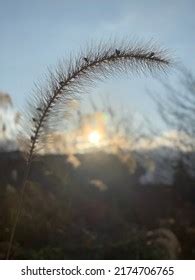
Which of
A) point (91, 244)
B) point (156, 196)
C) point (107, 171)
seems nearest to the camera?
point (91, 244)

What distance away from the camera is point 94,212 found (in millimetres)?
10016

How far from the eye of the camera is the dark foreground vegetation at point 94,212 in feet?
21.6

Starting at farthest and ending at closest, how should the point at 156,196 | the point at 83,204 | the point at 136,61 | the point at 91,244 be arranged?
1. the point at 156,196
2. the point at 83,204
3. the point at 91,244
4. the point at 136,61

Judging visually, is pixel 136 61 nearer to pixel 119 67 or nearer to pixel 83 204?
pixel 119 67

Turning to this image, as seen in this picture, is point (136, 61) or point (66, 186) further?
point (66, 186)

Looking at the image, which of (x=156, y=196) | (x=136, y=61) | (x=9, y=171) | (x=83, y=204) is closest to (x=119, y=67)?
(x=136, y=61)

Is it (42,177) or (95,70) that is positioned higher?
(95,70)

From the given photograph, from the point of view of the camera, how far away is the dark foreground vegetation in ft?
21.6

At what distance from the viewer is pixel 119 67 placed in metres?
2.39

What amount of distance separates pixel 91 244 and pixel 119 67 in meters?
5.38
